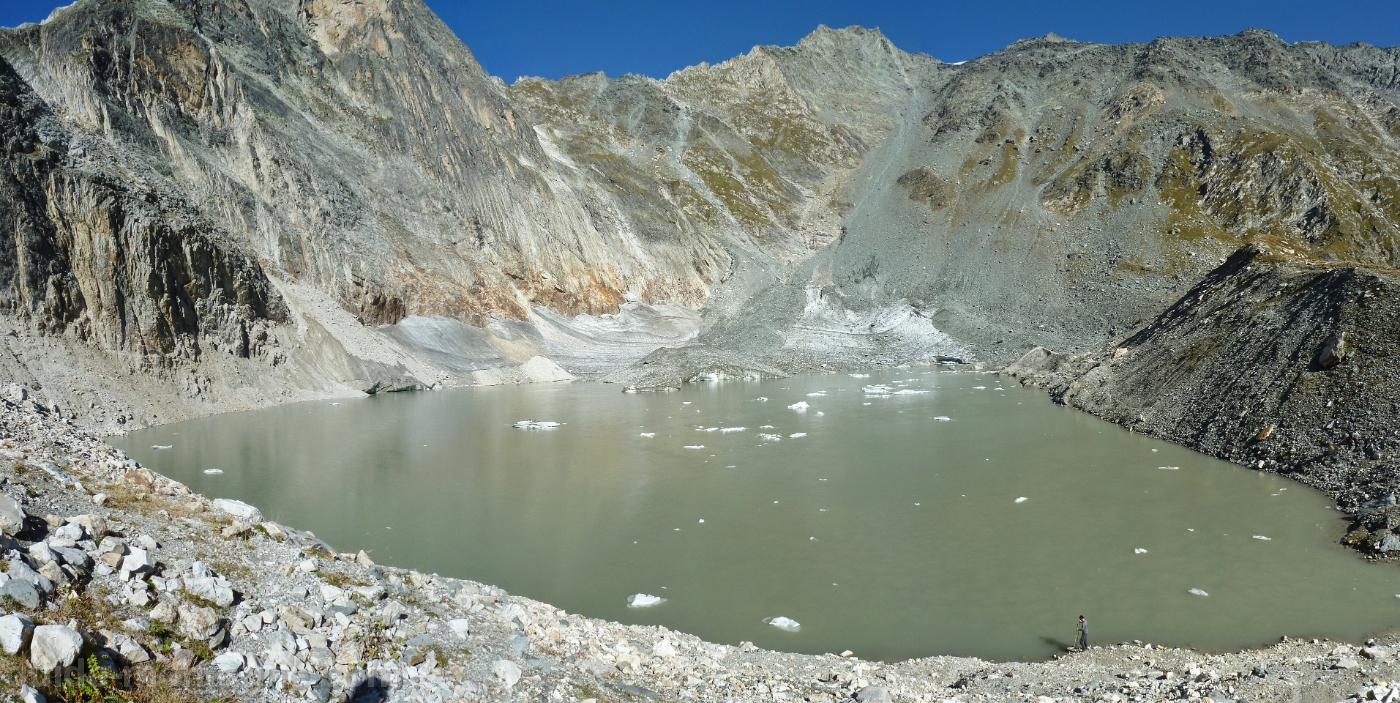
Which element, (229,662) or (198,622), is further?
(198,622)

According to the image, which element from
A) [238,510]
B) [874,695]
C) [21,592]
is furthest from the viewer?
[238,510]

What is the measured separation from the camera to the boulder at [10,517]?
5418 mm

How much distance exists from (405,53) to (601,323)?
24690 mm

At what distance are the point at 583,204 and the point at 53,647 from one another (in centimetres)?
6080

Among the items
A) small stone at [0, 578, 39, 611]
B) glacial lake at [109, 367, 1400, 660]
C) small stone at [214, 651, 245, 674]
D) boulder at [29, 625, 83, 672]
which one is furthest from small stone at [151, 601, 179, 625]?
glacial lake at [109, 367, 1400, 660]

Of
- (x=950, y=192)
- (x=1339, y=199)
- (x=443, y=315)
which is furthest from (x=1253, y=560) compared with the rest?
(x=950, y=192)

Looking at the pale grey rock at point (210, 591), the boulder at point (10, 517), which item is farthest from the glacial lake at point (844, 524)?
the boulder at point (10, 517)

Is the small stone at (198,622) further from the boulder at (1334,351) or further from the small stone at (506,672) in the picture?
the boulder at (1334,351)

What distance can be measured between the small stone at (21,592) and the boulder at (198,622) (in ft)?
2.65

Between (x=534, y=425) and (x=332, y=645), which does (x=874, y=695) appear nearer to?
(x=332, y=645)

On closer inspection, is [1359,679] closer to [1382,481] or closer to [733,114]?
[1382,481]

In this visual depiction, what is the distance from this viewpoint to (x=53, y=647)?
4055 mm

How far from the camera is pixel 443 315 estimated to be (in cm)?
4425

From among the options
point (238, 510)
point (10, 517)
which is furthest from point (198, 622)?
point (238, 510)
